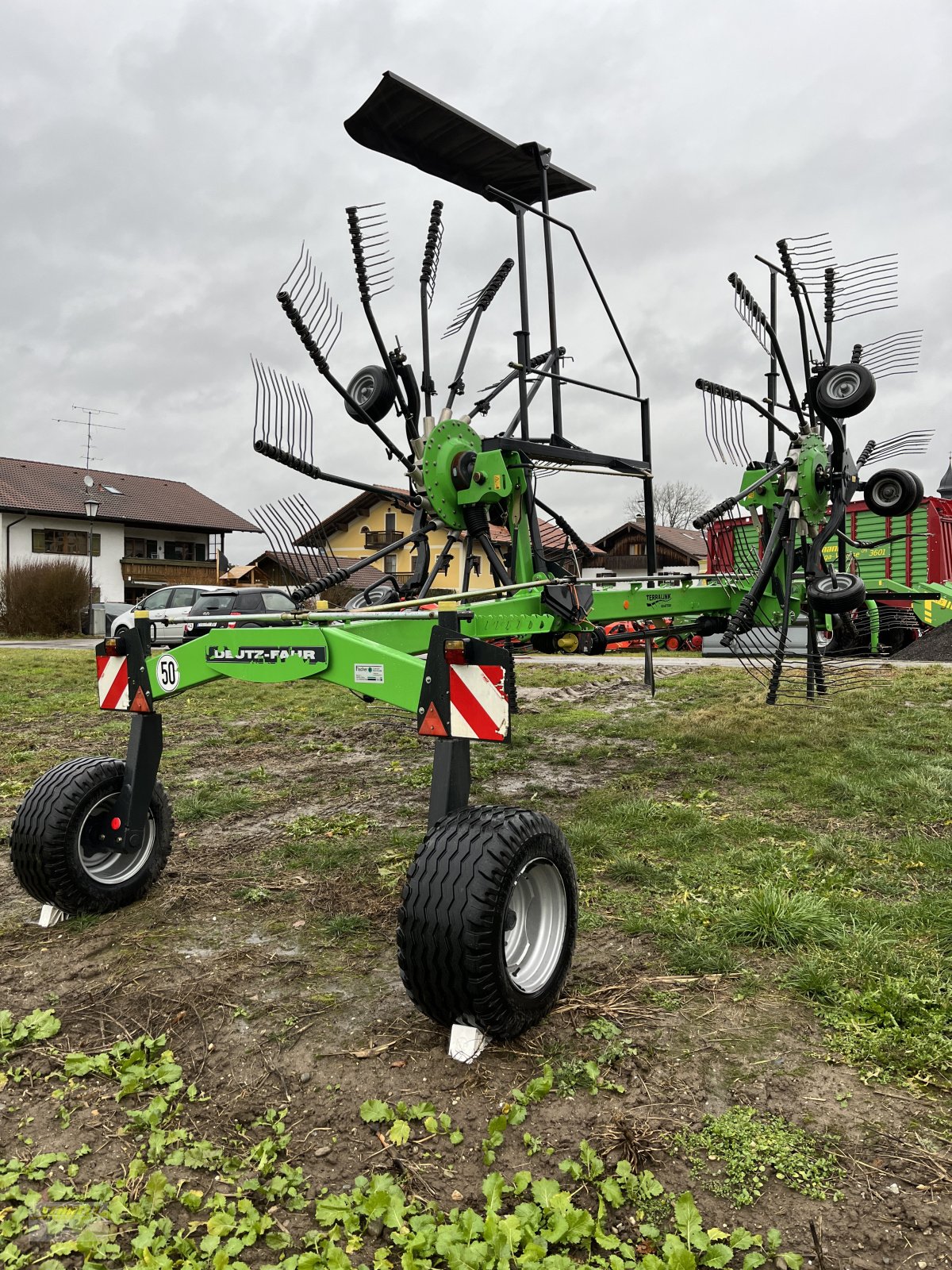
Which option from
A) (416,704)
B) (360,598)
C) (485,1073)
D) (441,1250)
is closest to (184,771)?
(360,598)

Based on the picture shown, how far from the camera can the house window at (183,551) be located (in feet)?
160

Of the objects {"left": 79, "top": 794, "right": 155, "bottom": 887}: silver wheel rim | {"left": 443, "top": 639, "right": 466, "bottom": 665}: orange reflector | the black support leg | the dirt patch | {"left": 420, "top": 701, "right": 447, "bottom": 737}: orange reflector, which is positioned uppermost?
{"left": 443, "top": 639, "right": 466, "bottom": 665}: orange reflector

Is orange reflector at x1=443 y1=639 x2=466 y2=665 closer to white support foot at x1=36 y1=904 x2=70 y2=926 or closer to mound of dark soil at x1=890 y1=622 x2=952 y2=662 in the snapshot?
white support foot at x1=36 y1=904 x2=70 y2=926

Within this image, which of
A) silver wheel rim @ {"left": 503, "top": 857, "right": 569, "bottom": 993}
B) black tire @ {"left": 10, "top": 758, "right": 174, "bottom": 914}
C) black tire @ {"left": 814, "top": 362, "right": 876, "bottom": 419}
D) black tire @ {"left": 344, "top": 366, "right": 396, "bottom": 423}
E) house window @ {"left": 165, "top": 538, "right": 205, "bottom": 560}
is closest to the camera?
silver wheel rim @ {"left": 503, "top": 857, "right": 569, "bottom": 993}

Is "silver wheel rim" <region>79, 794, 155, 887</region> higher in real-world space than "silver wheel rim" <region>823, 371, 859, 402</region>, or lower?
lower

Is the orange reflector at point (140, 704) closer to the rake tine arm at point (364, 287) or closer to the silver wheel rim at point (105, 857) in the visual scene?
the silver wheel rim at point (105, 857)

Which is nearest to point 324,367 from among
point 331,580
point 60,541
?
point 331,580

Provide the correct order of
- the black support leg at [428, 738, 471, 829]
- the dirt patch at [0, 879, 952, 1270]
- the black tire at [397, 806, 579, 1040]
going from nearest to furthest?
the dirt patch at [0, 879, 952, 1270] → the black tire at [397, 806, 579, 1040] → the black support leg at [428, 738, 471, 829]

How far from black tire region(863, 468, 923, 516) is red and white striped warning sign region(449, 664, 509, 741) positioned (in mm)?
4377

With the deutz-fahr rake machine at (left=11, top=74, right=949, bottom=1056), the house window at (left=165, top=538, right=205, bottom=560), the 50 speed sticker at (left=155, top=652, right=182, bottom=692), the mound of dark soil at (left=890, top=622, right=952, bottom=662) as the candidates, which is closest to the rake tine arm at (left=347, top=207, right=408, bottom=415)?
the deutz-fahr rake machine at (left=11, top=74, right=949, bottom=1056)

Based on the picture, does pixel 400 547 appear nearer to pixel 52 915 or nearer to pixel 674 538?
pixel 52 915

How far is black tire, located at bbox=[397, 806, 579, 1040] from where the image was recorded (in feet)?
7.97

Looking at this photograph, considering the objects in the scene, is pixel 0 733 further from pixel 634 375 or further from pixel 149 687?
pixel 634 375

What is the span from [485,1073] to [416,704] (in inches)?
44.9
